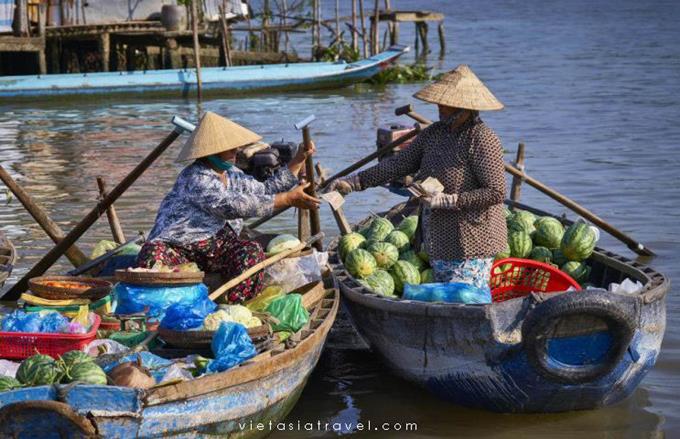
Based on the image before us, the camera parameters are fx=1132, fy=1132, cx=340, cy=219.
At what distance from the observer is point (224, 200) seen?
5805 millimetres

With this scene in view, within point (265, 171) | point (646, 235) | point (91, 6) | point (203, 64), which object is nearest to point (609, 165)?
point (646, 235)

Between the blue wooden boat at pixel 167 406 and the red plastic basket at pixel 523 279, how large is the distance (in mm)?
1498

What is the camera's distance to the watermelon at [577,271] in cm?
641

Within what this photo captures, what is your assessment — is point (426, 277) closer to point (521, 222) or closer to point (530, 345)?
point (521, 222)

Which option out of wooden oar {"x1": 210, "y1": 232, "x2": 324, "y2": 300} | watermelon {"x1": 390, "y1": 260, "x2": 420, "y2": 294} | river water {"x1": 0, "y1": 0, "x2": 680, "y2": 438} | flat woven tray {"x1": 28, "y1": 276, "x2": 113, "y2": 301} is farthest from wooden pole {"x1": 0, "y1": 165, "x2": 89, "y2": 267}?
watermelon {"x1": 390, "y1": 260, "x2": 420, "y2": 294}

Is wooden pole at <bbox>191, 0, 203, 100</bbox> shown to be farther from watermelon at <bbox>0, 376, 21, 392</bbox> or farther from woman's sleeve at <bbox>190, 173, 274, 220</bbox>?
watermelon at <bbox>0, 376, 21, 392</bbox>

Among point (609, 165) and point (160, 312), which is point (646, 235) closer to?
point (609, 165)

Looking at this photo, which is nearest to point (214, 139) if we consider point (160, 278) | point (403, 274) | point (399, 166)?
point (160, 278)

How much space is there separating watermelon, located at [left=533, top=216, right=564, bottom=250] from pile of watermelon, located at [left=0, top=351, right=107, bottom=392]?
3091 mm

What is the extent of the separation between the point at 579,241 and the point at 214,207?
2088 millimetres

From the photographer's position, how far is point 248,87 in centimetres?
2056

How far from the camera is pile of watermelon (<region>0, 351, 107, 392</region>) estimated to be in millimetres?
4430

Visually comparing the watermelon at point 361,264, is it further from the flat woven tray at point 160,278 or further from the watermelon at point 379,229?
the flat woven tray at point 160,278

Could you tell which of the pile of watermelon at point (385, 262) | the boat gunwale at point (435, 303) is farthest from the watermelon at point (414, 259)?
the boat gunwale at point (435, 303)
